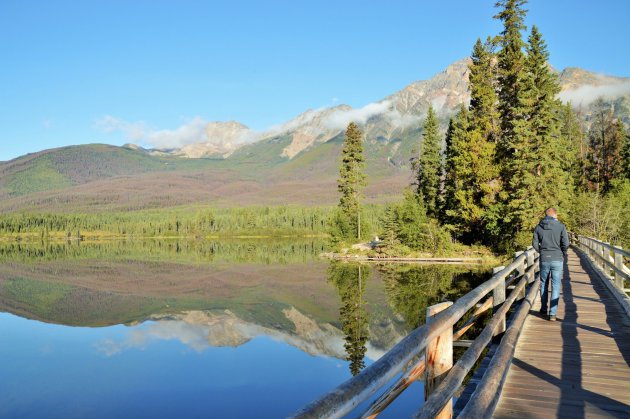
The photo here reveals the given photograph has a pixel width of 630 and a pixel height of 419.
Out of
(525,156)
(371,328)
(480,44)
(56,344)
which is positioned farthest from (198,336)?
(480,44)

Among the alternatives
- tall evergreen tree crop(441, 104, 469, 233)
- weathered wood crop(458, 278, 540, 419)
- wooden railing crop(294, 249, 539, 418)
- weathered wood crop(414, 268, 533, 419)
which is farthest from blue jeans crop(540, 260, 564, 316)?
tall evergreen tree crop(441, 104, 469, 233)

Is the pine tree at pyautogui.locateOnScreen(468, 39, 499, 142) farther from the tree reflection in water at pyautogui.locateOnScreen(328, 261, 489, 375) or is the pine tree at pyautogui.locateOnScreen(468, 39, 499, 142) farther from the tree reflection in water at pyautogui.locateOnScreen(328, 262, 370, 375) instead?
the tree reflection in water at pyautogui.locateOnScreen(328, 262, 370, 375)

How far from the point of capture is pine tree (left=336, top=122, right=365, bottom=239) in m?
69.0

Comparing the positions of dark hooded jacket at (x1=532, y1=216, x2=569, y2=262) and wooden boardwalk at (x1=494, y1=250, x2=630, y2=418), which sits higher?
dark hooded jacket at (x1=532, y1=216, x2=569, y2=262)

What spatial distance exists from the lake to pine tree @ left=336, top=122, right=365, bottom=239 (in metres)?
19.8

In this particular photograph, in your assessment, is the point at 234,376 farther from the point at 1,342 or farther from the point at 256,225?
the point at 256,225

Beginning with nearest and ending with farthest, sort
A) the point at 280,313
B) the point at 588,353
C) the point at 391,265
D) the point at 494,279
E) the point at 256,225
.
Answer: the point at 588,353
the point at 494,279
the point at 280,313
the point at 391,265
the point at 256,225

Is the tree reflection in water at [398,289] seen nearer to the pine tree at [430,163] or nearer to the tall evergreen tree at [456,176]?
the tall evergreen tree at [456,176]

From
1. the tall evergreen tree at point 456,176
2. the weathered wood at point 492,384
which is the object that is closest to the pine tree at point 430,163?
the tall evergreen tree at point 456,176

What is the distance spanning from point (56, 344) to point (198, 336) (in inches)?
267

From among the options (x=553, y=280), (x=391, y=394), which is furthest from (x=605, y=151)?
(x=391, y=394)

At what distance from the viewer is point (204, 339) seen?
1006 inches

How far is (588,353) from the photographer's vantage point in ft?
30.3

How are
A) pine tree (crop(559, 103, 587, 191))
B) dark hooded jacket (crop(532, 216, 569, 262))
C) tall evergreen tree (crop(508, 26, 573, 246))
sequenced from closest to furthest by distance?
dark hooded jacket (crop(532, 216, 569, 262)) → tall evergreen tree (crop(508, 26, 573, 246)) → pine tree (crop(559, 103, 587, 191))
